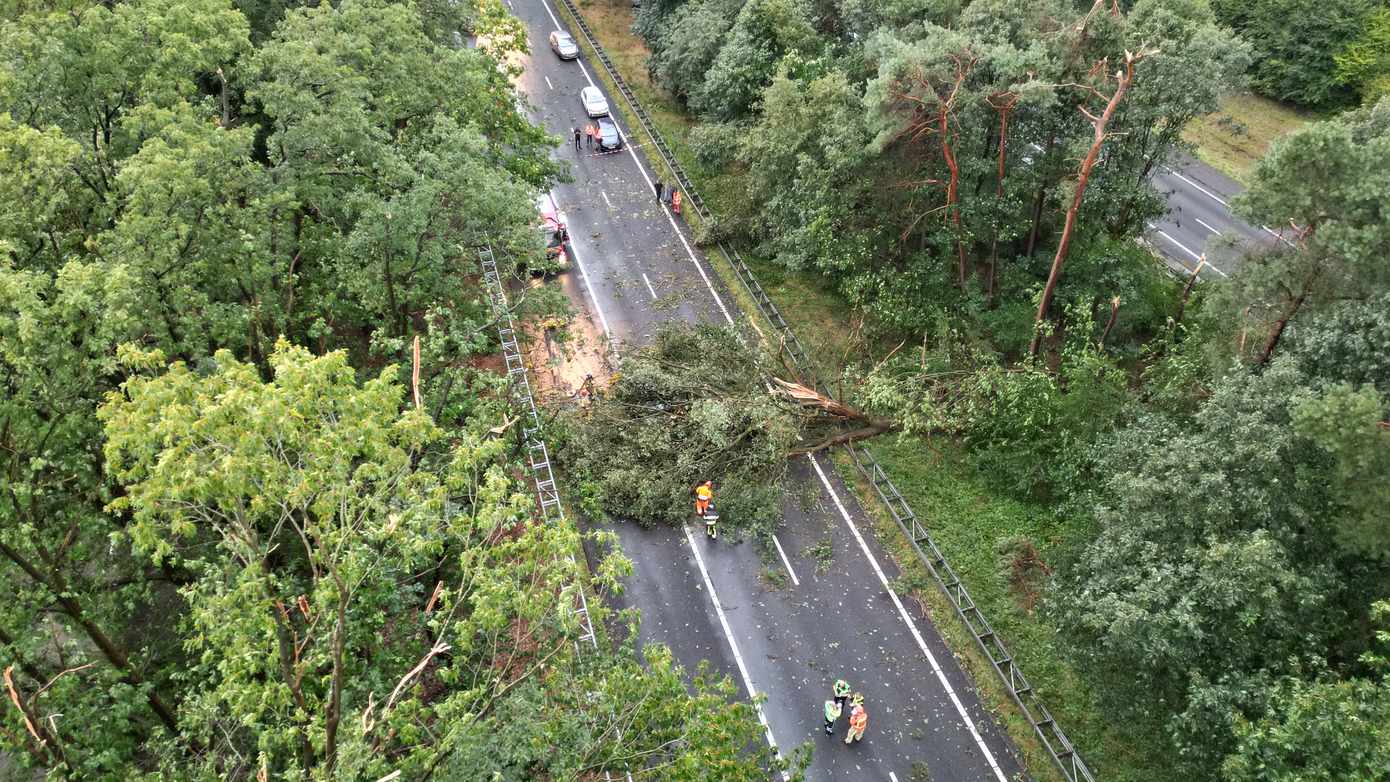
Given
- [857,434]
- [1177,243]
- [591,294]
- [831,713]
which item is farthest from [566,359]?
[1177,243]

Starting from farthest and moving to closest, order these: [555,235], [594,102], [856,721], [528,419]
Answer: [594,102] → [555,235] → [528,419] → [856,721]

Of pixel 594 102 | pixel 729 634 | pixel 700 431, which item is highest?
pixel 594 102

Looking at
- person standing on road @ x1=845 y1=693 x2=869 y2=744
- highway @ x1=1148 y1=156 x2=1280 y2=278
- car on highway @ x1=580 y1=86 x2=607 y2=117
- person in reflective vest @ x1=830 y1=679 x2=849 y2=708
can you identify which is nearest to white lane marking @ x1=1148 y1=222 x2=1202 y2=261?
highway @ x1=1148 y1=156 x2=1280 y2=278

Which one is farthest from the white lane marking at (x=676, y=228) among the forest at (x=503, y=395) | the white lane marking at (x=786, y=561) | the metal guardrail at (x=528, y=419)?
the white lane marking at (x=786, y=561)

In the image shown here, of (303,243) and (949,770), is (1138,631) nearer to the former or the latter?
(949,770)

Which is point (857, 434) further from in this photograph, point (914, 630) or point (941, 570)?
point (914, 630)

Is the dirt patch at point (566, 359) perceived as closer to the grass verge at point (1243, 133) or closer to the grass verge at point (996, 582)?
the grass verge at point (996, 582)
